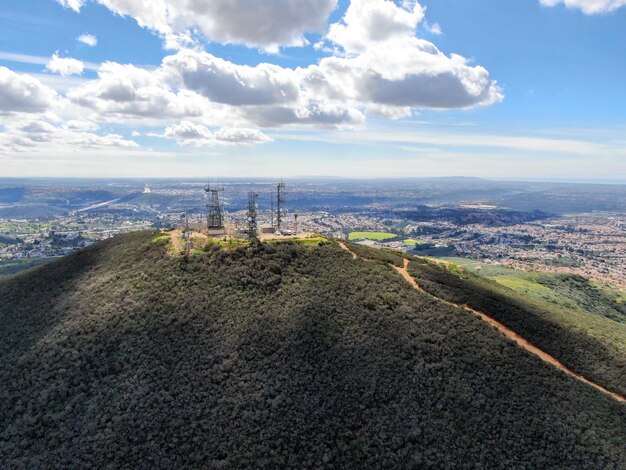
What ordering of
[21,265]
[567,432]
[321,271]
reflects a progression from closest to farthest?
[567,432], [321,271], [21,265]

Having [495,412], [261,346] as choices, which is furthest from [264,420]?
[495,412]

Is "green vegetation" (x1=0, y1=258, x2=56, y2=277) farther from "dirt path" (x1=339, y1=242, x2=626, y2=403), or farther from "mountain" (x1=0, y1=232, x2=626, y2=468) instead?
"dirt path" (x1=339, y1=242, x2=626, y2=403)

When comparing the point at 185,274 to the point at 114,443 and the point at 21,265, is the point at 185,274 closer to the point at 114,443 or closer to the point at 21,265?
the point at 114,443

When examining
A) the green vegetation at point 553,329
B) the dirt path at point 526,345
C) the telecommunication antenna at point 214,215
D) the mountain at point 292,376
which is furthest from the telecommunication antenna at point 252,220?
the dirt path at point 526,345

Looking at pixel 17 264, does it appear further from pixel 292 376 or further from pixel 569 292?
pixel 569 292

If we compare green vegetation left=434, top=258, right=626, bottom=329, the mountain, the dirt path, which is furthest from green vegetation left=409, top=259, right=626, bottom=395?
green vegetation left=434, top=258, right=626, bottom=329

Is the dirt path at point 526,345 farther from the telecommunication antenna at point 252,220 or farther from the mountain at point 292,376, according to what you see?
the telecommunication antenna at point 252,220

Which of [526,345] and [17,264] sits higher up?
[526,345]

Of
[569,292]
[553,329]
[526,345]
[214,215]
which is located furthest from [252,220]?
[569,292]
